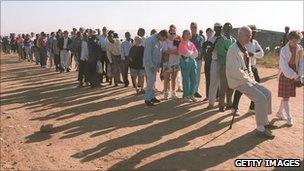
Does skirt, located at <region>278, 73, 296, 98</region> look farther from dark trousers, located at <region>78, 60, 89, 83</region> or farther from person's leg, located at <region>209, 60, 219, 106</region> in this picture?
dark trousers, located at <region>78, 60, 89, 83</region>

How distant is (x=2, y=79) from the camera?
21938mm

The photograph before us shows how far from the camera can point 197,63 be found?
1377cm

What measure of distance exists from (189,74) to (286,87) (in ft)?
9.84

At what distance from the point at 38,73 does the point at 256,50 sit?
14.7 meters

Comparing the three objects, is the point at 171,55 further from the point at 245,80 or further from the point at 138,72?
the point at 245,80

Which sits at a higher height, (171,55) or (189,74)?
(171,55)

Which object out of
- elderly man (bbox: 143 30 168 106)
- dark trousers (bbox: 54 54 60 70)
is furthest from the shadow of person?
dark trousers (bbox: 54 54 60 70)

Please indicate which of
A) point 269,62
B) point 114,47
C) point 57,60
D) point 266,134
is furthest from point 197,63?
point 269,62

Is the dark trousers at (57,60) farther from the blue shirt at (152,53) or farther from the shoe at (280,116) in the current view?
the shoe at (280,116)

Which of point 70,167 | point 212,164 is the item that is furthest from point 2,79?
point 212,164

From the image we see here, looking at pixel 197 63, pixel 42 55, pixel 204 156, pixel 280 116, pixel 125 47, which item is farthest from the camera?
pixel 42 55

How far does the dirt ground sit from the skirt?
695 millimetres

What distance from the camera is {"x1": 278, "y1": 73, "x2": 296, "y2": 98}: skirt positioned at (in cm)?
1005

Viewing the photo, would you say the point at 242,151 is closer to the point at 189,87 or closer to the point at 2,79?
the point at 189,87
